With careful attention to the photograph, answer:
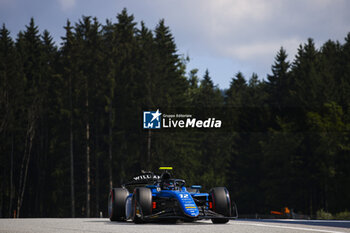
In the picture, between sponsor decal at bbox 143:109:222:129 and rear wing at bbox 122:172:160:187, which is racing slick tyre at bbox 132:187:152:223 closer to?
rear wing at bbox 122:172:160:187

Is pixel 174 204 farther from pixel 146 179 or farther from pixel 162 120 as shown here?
pixel 162 120

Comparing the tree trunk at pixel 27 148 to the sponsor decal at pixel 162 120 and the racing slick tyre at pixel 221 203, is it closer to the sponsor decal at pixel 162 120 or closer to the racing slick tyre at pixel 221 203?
the sponsor decal at pixel 162 120

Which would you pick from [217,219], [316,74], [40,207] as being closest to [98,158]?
[40,207]

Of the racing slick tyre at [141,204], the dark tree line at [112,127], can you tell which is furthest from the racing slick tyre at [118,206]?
the dark tree line at [112,127]

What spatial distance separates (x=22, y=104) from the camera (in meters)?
60.5

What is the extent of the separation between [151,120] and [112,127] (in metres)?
4.07

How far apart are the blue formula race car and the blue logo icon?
41626mm

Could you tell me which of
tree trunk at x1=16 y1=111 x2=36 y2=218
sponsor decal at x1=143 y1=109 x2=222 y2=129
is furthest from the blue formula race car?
tree trunk at x1=16 y1=111 x2=36 y2=218

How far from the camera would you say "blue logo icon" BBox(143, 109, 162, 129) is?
59969mm

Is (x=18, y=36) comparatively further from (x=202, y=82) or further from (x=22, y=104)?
(x=202, y=82)

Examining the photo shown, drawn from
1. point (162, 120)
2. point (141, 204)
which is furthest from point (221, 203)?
point (162, 120)

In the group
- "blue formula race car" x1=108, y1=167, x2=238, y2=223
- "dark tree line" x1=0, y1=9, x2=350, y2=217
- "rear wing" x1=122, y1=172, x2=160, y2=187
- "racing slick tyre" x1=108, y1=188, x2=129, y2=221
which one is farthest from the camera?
"dark tree line" x1=0, y1=9, x2=350, y2=217

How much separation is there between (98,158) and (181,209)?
153ft

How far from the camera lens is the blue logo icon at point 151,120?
197 ft
